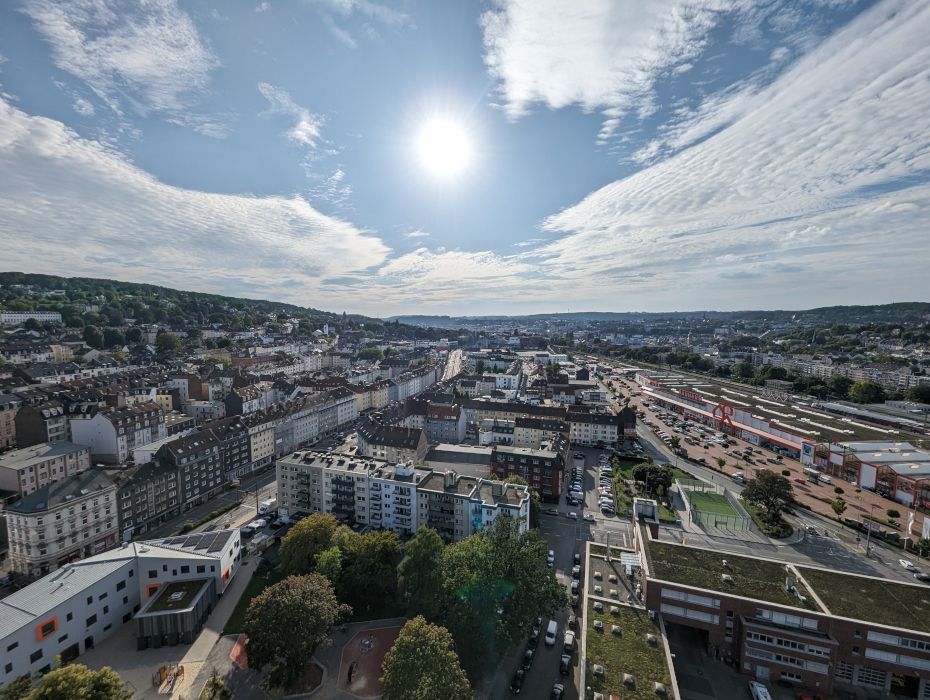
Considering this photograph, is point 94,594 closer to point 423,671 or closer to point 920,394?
point 423,671

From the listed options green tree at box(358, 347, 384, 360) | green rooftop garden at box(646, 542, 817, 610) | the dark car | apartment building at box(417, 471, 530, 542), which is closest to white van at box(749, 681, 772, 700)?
green rooftop garden at box(646, 542, 817, 610)

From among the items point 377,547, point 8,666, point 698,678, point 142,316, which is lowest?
point 698,678

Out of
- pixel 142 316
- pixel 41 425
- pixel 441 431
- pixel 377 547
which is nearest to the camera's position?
pixel 377 547

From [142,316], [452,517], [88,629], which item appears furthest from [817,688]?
[142,316]

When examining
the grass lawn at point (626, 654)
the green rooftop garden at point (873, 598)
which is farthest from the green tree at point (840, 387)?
the grass lawn at point (626, 654)

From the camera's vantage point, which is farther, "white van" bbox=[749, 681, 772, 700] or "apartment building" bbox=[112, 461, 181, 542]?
"apartment building" bbox=[112, 461, 181, 542]

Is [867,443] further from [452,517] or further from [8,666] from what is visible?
[8,666]

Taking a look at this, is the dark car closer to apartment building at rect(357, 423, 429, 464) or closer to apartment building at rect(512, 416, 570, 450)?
apartment building at rect(357, 423, 429, 464)
